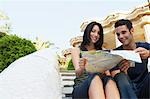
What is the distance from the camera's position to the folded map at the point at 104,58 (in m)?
2.94

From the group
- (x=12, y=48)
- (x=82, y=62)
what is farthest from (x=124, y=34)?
(x=12, y=48)

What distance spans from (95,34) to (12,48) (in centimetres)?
723

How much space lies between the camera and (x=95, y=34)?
3.50 metres

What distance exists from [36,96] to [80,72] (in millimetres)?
804

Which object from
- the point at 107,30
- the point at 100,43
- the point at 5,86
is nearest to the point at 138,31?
the point at 107,30

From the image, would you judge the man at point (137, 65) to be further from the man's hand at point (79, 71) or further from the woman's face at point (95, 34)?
the man's hand at point (79, 71)

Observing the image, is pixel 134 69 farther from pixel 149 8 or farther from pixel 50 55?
pixel 149 8

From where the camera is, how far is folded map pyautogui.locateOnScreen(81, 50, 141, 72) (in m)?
2.94

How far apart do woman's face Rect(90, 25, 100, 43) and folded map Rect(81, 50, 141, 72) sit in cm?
47

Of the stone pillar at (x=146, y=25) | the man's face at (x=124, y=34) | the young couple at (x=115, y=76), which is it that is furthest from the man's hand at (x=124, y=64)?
the stone pillar at (x=146, y=25)

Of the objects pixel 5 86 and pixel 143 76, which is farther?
pixel 143 76

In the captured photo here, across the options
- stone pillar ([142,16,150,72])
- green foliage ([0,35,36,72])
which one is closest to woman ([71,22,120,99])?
green foliage ([0,35,36,72])

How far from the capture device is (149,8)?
17.0m

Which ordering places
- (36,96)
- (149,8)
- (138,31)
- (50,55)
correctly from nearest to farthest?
1. (36,96)
2. (50,55)
3. (149,8)
4. (138,31)
